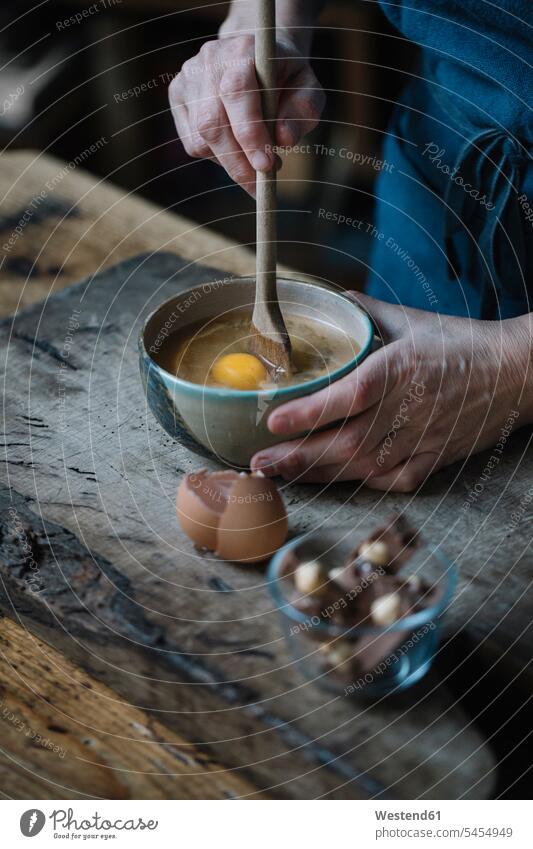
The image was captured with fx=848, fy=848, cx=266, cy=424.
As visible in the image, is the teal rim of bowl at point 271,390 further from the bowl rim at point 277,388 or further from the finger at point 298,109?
the finger at point 298,109

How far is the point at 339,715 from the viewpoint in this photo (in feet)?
1.42

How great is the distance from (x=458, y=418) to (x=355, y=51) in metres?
1.31

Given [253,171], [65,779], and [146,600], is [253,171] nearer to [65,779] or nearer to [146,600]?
[146,600]

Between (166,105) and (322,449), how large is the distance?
1.61 meters

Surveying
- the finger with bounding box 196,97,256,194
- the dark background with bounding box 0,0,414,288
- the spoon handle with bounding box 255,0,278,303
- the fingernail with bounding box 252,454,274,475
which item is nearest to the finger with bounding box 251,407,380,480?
the fingernail with bounding box 252,454,274,475

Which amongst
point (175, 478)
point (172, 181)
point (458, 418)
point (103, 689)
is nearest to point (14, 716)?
point (103, 689)

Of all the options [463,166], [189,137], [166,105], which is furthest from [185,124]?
[166,105]

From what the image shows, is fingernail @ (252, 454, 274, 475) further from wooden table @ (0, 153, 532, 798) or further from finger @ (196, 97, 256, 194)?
finger @ (196, 97, 256, 194)

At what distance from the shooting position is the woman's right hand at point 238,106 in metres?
0.59

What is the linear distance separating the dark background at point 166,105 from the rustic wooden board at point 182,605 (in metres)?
1.09

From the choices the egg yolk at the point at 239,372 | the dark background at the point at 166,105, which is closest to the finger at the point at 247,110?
the egg yolk at the point at 239,372

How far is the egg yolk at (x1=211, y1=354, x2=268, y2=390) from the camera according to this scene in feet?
1.86

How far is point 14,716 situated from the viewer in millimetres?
474

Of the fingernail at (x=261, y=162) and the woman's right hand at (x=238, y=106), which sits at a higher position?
the woman's right hand at (x=238, y=106)
